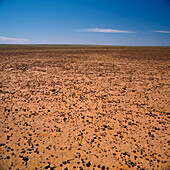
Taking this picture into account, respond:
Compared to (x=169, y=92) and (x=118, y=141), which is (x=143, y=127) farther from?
(x=169, y=92)

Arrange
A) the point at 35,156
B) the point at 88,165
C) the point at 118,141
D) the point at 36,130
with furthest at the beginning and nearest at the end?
the point at 36,130, the point at 118,141, the point at 35,156, the point at 88,165

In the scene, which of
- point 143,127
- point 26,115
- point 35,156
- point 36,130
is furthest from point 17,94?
point 143,127

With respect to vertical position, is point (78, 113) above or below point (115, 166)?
above

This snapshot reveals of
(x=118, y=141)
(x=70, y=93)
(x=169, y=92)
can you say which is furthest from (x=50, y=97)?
(x=169, y=92)

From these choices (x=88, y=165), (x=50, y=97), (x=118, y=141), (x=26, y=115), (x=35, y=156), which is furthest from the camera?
(x=50, y=97)

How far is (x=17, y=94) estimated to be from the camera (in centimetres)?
714

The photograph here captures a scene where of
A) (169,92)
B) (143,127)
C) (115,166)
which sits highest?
(169,92)

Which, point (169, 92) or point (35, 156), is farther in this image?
point (169, 92)

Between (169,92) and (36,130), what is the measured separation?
711cm

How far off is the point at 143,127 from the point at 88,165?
2.32 metres

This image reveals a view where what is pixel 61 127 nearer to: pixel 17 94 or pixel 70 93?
pixel 70 93

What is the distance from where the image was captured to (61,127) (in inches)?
171

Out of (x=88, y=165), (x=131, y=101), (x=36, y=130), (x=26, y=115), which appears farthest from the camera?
(x=131, y=101)

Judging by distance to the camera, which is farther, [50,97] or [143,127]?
[50,97]
